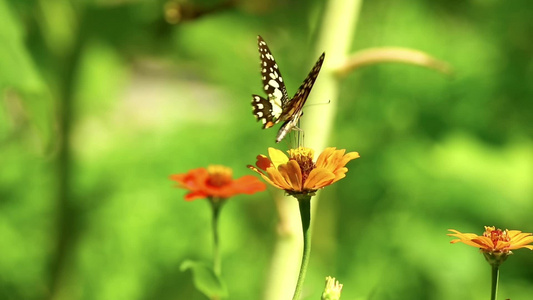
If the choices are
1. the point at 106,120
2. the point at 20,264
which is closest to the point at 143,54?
the point at 106,120

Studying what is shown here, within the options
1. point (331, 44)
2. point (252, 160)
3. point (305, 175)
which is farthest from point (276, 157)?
point (252, 160)

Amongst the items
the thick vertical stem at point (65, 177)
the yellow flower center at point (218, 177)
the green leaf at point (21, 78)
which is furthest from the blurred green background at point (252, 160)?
the yellow flower center at point (218, 177)

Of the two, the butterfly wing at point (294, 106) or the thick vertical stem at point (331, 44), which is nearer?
the butterfly wing at point (294, 106)

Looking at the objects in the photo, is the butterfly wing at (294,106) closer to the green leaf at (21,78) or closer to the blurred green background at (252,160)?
the green leaf at (21,78)

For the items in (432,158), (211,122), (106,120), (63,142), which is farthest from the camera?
(211,122)

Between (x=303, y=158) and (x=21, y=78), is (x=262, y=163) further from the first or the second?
(x=21, y=78)

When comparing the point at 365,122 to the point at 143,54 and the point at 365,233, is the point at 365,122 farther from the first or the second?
the point at 143,54
